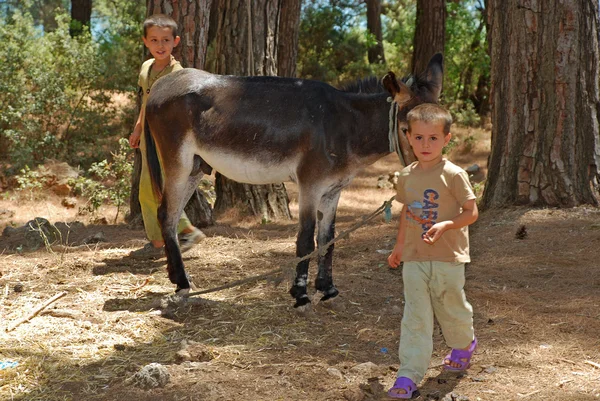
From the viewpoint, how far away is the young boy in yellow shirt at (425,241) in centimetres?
397

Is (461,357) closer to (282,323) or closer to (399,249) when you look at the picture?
(399,249)

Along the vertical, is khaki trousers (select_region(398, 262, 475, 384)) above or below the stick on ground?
above

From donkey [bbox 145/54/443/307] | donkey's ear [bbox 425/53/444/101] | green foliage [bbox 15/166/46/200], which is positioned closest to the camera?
donkey's ear [bbox 425/53/444/101]

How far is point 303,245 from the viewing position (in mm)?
5500

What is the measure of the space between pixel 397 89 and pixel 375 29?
20231 mm

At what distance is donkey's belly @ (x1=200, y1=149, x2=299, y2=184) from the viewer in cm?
544

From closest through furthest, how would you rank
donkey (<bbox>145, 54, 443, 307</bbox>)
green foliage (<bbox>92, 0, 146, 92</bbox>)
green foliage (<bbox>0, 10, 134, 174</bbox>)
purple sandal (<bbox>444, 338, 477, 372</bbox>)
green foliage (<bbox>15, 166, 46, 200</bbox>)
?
purple sandal (<bbox>444, 338, 477, 372</bbox>), donkey (<bbox>145, 54, 443, 307</bbox>), green foliage (<bbox>15, 166, 46, 200</bbox>), green foliage (<bbox>0, 10, 134, 174</bbox>), green foliage (<bbox>92, 0, 146, 92</bbox>)

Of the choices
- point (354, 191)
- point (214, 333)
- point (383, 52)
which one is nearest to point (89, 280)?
point (214, 333)

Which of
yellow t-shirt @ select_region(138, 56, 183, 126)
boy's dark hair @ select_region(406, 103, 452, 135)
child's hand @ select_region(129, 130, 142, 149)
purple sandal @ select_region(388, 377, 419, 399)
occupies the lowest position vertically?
purple sandal @ select_region(388, 377, 419, 399)

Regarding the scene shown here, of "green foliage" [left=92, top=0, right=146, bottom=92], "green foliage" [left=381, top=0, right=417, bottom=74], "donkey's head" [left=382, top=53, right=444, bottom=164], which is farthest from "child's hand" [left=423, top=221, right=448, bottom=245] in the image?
"green foliage" [left=381, top=0, right=417, bottom=74]

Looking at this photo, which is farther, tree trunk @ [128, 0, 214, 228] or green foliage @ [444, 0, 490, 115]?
green foliage @ [444, 0, 490, 115]

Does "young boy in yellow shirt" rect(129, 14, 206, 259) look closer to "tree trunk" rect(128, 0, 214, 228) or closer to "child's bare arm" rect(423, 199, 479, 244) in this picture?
Answer: "tree trunk" rect(128, 0, 214, 228)

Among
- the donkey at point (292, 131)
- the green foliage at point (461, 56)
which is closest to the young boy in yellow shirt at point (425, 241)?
the donkey at point (292, 131)

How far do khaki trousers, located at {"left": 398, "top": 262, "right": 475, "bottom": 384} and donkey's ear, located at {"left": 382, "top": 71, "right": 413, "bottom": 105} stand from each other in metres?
1.44
